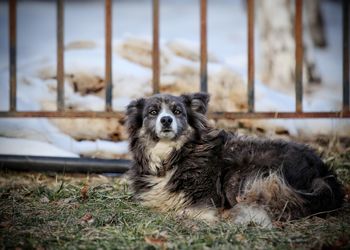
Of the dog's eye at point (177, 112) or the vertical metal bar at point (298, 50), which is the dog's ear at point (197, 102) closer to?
the dog's eye at point (177, 112)

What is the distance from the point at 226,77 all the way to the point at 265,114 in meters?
1.60

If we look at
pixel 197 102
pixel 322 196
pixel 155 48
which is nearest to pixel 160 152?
pixel 197 102

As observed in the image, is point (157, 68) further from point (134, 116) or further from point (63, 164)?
point (63, 164)

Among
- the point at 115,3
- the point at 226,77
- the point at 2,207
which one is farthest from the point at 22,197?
the point at 115,3

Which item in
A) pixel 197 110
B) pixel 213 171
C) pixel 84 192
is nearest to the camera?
pixel 213 171

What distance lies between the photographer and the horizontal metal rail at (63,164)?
5.11 m

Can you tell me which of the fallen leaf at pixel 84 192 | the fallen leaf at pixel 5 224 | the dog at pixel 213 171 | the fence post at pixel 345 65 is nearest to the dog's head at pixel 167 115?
the dog at pixel 213 171

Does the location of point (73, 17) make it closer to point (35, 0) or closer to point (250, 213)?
point (35, 0)

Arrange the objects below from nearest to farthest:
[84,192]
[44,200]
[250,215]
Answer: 1. [250,215]
2. [44,200]
3. [84,192]

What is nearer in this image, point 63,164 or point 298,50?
point 63,164

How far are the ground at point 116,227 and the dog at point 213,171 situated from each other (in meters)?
0.15

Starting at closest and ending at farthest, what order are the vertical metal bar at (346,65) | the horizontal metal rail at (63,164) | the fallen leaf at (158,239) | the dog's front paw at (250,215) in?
the fallen leaf at (158,239) → the dog's front paw at (250,215) → the horizontal metal rail at (63,164) → the vertical metal bar at (346,65)

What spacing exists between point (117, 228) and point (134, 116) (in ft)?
4.69

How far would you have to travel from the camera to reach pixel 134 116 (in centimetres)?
451
